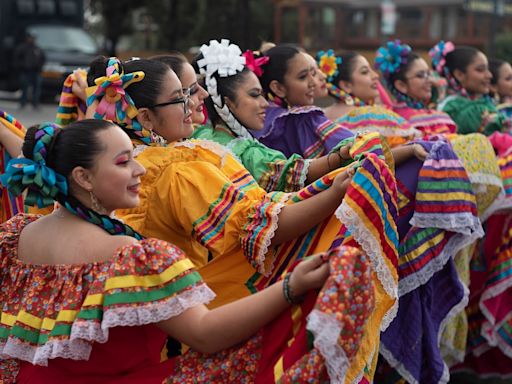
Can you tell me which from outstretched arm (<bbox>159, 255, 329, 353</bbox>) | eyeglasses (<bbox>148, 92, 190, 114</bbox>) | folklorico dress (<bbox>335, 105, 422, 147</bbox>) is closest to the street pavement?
folklorico dress (<bbox>335, 105, 422, 147</bbox>)

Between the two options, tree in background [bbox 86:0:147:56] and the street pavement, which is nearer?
the street pavement

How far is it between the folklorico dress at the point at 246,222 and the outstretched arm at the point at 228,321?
481mm

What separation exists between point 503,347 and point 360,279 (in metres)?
3.43

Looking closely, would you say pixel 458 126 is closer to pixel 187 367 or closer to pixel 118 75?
pixel 118 75

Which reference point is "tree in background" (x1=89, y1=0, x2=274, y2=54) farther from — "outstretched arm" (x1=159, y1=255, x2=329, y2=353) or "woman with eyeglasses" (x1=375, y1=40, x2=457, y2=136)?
"outstretched arm" (x1=159, y1=255, x2=329, y2=353)

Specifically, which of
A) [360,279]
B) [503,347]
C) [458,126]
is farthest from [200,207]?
[458,126]

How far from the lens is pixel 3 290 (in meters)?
2.84

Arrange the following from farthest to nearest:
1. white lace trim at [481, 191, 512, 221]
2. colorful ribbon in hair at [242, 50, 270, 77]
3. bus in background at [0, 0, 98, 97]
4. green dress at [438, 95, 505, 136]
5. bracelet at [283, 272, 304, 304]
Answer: bus in background at [0, 0, 98, 97]
green dress at [438, 95, 505, 136]
white lace trim at [481, 191, 512, 221]
colorful ribbon in hair at [242, 50, 270, 77]
bracelet at [283, 272, 304, 304]

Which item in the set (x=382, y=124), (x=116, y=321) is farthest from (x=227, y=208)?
(x=382, y=124)

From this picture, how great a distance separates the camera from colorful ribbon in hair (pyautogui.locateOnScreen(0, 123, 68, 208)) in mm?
2754

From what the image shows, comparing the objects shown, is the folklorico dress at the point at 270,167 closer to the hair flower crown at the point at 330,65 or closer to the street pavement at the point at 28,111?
the hair flower crown at the point at 330,65

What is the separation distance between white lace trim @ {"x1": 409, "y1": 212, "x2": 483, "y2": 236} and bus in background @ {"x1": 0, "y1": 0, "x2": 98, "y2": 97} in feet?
55.3

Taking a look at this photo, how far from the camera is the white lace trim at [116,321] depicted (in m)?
2.57

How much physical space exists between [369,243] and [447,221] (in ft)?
5.68
